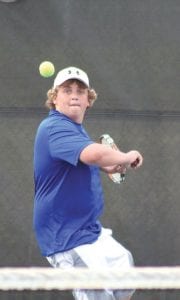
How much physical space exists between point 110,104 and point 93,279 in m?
1.68

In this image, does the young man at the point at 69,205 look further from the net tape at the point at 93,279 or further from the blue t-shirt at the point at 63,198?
the net tape at the point at 93,279

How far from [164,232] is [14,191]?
74 centimetres

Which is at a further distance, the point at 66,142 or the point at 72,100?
the point at 72,100

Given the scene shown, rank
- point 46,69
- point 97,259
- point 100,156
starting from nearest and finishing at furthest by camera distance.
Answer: point 100,156 → point 97,259 → point 46,69

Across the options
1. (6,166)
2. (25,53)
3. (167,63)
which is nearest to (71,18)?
(25,53)

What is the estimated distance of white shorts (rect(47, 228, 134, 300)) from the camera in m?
2.20

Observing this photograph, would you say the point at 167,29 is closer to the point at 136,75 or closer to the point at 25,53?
the point at 136,75

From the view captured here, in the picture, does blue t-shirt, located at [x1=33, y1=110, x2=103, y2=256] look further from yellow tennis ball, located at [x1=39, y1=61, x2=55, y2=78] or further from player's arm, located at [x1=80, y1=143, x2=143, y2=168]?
yellow tennis ball, located at [x1=39, y1=61, x2=55, y2=78]

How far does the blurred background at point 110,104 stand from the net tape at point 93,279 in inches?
62.2

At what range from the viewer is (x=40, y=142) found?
Result: 227cm

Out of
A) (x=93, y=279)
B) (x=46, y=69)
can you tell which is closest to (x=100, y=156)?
(x=93, y=279)

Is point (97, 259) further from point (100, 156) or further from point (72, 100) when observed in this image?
point (72, 100)

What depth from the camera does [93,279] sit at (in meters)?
1.59

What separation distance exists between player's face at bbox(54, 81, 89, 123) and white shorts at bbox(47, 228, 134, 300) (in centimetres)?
43
